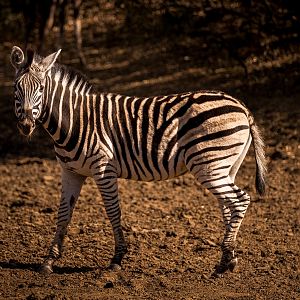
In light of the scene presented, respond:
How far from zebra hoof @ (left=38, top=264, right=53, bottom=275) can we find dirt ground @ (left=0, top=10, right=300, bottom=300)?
0.32 ft

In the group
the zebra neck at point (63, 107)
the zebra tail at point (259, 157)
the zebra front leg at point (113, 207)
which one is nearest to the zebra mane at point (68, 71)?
the zebra neck at point (63, 107)

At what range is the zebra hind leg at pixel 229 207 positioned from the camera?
21.4ft

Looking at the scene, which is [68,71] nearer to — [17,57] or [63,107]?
[63,107]

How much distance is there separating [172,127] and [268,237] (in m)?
1.99

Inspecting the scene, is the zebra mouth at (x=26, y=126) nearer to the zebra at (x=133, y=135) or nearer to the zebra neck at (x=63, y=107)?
the zebra at (x=133, y=135)

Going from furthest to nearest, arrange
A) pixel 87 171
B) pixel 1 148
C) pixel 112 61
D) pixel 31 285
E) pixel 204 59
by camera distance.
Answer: pixel 112 61 < pixel 204 59 < pixel 1 148 < pixel 87 171 < pixel 31 285

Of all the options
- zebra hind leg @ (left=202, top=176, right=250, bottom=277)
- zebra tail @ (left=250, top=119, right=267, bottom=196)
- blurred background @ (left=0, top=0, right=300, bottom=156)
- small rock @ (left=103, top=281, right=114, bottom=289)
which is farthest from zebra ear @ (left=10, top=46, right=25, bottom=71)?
blurred background @ (left=0, top=0, right=300, bottom=156)

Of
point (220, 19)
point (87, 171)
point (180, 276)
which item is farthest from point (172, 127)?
point (220, 19)

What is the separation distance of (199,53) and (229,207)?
36.8 ft

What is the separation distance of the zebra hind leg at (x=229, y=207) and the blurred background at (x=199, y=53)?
6.85m

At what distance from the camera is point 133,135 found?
677 centimetres

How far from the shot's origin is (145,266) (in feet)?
22.6

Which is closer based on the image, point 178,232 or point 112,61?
point 178,232

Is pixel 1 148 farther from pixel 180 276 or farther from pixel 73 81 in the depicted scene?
pixel 180 276
